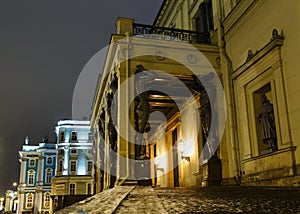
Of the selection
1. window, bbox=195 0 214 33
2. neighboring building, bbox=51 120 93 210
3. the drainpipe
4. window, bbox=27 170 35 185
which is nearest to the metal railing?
the drainpipe

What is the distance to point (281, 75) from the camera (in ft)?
26.8

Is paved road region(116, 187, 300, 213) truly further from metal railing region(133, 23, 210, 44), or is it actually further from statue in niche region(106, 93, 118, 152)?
metal railing region(133, 23, 210, 44)

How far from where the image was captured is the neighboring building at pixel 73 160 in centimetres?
4525

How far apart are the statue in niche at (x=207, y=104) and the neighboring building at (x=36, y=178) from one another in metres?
48.7

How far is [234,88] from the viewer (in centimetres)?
1053

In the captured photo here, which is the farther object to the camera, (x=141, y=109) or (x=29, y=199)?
(x=29, y=199)

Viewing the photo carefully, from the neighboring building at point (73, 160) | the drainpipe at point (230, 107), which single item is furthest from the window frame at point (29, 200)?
the drainpipe at point (230, 107)

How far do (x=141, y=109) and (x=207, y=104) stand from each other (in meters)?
2.17

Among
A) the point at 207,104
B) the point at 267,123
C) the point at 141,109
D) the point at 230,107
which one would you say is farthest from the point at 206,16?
the point at 267,123

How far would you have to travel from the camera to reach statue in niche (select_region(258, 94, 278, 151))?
27.9 feet

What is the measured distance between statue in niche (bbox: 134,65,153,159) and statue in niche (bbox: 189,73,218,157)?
173 cm

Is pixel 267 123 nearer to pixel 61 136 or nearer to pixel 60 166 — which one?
pixel 60 166

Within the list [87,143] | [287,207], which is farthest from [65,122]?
[287,207]

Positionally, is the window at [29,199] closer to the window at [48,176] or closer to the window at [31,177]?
the window at [31,177]
